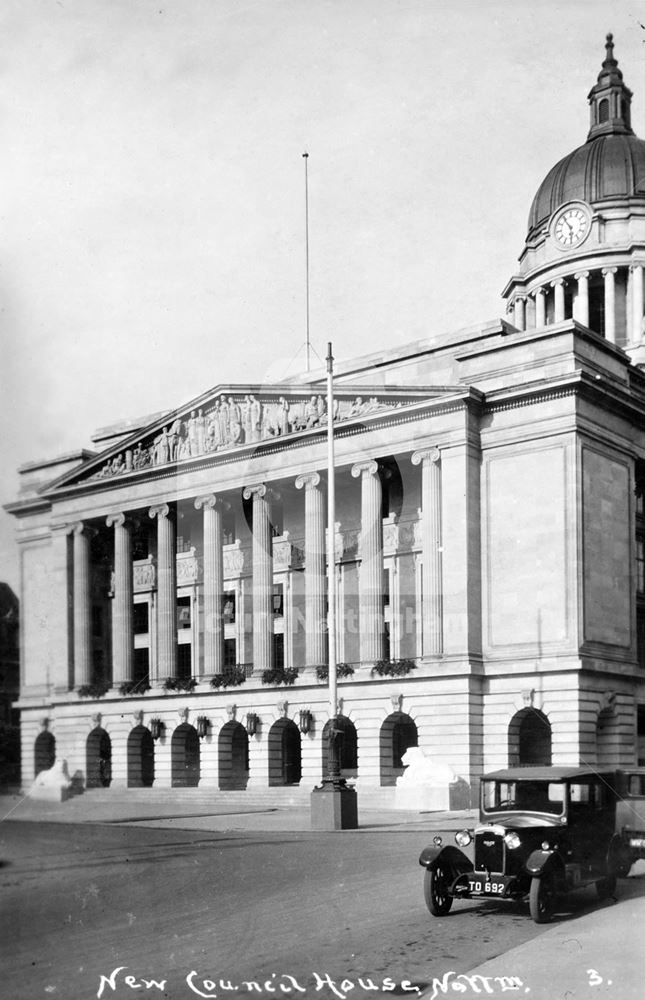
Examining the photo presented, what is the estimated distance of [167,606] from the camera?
181 feet

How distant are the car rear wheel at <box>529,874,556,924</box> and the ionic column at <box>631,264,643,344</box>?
55783 mm

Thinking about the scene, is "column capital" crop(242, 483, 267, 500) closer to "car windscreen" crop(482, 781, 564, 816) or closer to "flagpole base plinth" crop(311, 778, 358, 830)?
"flagpole base plinth" crop(311, 778, 358, 830)

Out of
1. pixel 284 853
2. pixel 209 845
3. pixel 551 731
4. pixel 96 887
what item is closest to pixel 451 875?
pixel 96 887

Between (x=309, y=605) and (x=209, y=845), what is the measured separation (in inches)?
1011

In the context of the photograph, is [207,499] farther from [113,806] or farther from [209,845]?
[209,845]

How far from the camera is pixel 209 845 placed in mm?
25797

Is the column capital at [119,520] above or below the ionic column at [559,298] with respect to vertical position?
below

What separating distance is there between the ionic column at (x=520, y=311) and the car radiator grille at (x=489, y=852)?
60.7 metres

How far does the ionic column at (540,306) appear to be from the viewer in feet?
236

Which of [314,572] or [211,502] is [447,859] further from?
[211,502]

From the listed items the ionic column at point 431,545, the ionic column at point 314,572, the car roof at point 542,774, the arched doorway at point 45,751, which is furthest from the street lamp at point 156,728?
the car roof at point 542,774

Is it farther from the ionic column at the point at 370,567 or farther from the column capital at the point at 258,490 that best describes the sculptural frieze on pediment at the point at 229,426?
the ionic column at the point at 370,567

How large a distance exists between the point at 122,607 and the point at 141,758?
745 centimetres

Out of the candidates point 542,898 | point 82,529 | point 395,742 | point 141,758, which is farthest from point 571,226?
point 542,898
